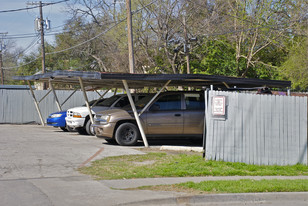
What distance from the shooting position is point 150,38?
28.8 metres

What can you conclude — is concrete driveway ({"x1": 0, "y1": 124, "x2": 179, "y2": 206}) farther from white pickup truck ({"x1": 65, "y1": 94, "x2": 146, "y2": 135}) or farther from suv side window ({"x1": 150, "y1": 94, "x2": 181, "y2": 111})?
white pickup truck ({"x1": 65, "y1": 94, "x2": 146, "y2": 135})

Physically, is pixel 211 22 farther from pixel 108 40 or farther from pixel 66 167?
pixel 66 167

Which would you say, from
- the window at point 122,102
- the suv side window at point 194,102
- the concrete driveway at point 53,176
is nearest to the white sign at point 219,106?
the concrete driveway at point 53,176

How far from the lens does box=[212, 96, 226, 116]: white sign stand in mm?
11016

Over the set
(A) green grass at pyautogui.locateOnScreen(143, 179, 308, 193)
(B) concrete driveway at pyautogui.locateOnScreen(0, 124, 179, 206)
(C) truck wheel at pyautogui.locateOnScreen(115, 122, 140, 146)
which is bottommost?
(A) green grass at pyautogui.locateOnScreen(143, 179, 308, 193)

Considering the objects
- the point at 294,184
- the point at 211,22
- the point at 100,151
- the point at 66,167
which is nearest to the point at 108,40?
the point at 211,22

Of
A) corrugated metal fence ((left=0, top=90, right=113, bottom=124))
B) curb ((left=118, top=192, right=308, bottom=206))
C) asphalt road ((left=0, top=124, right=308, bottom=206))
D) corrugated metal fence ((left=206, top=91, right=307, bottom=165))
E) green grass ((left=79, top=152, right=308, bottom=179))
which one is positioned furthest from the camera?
corrugated metal fence ((left=0, top=90, right=113, bottom=124))

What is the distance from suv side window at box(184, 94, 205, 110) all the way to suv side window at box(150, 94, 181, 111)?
280 mm

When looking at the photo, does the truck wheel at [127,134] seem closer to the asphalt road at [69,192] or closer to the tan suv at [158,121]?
the tan suv at [158,121]

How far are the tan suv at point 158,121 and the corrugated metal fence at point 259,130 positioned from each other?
3320 mm

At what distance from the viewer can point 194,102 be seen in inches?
582

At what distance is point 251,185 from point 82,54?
4032 centimetres

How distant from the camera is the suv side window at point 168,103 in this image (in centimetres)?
1458

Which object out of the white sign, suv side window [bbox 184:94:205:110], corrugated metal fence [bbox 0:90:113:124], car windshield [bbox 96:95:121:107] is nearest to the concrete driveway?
suv side window [bbox 184:94:205:110]
